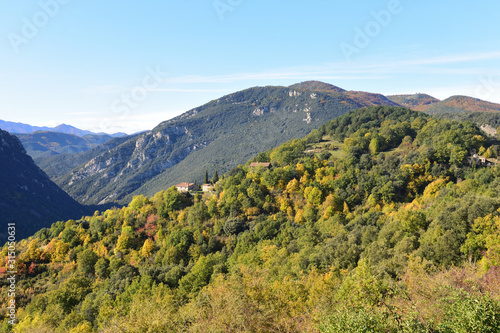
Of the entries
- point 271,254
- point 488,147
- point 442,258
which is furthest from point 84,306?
point 488,147

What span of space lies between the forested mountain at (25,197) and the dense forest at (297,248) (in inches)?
3561

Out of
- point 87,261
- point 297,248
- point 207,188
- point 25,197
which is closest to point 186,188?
point 207,188

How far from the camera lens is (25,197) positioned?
528 feet

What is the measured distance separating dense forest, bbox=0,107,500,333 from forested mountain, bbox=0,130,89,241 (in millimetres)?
90450

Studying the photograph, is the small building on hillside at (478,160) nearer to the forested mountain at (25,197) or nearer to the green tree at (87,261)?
the green tree at (87,261)

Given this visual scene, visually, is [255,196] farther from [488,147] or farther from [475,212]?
[488,147]

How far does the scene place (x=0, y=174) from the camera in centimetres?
16112

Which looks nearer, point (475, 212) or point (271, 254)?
point (475, 212)

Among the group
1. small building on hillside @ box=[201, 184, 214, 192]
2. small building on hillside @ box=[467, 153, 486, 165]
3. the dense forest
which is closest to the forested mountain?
the dense forest

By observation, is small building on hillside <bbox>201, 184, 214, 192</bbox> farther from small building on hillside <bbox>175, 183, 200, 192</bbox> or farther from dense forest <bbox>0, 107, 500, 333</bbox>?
dense forest <bbox>0, 107, 500, 333</bbox>

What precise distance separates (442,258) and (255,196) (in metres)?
41.9

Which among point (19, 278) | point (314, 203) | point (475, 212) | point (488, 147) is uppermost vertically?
point (488, 147)

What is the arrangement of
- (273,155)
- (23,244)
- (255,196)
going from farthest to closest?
(273,155) → (23,244) → (255,196)

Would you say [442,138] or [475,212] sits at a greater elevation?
[442,138]
